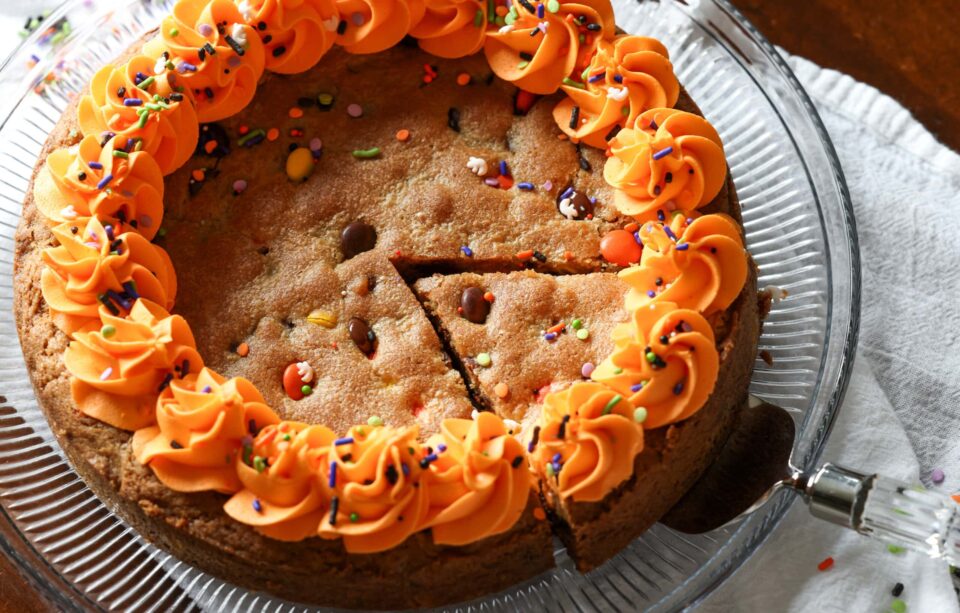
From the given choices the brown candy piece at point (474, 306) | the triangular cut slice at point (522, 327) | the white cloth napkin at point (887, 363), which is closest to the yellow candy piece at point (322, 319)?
the triangular cut slice at point (522, 327)

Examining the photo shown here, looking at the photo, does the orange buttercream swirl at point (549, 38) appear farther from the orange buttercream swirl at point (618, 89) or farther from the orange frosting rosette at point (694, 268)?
the orange frosting rosette at point (694, 268)

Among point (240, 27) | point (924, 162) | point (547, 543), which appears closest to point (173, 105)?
point (240, 27)

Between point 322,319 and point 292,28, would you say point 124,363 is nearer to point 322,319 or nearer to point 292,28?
point 322,319

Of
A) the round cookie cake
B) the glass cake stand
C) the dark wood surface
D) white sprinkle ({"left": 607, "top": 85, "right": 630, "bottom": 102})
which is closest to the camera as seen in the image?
the round cookie cake

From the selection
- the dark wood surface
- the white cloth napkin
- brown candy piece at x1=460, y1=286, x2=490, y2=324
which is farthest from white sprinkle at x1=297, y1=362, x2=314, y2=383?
the dark wood surface

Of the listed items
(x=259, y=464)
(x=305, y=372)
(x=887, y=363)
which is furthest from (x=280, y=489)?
(x=887, y=363)

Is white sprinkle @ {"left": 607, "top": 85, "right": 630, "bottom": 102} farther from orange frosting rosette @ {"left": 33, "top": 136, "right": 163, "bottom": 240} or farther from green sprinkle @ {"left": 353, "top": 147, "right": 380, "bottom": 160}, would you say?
orange frosting rosette @ {"left": 33, "top": 136, "right": 163, "bottom": 240}
